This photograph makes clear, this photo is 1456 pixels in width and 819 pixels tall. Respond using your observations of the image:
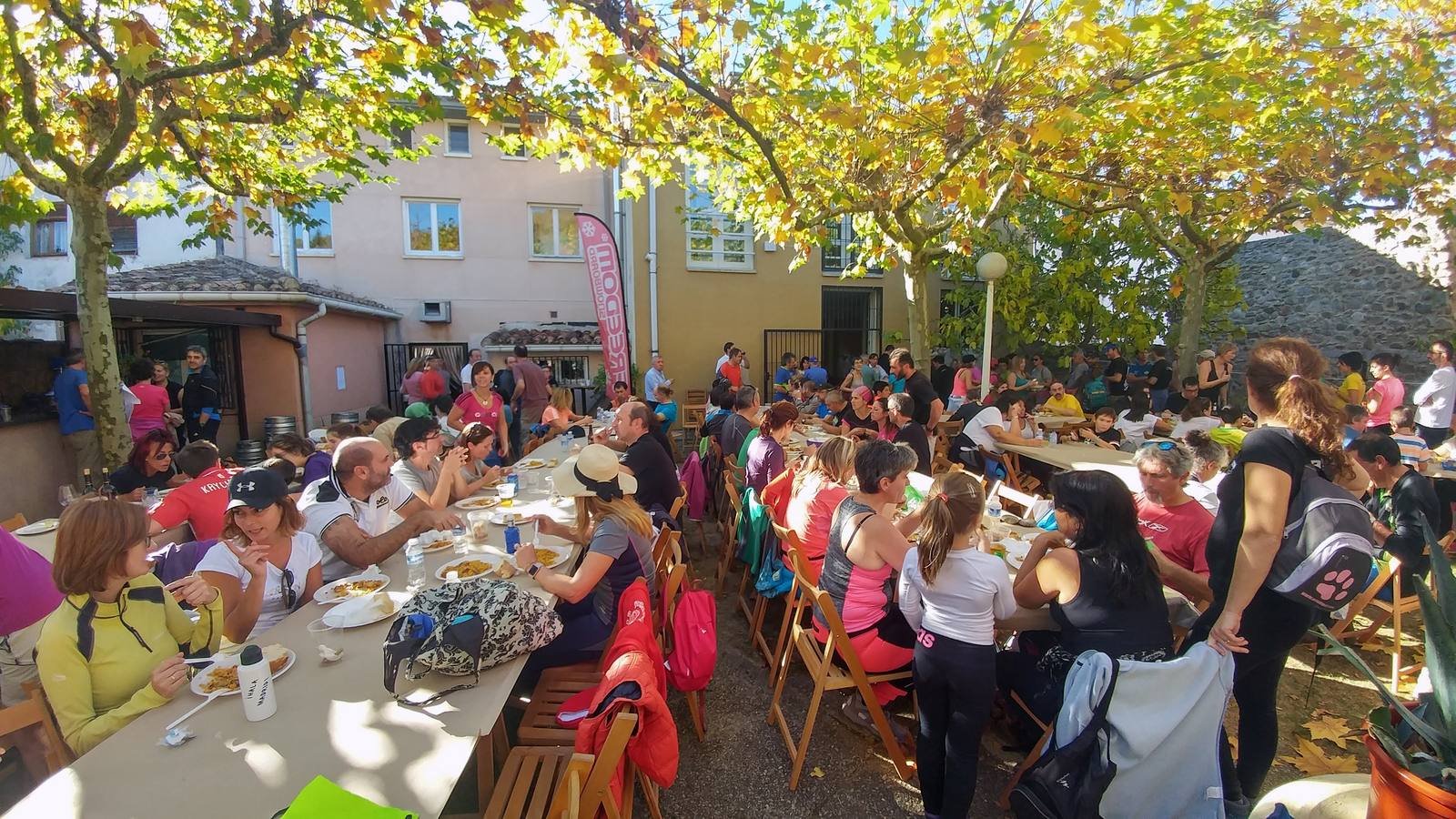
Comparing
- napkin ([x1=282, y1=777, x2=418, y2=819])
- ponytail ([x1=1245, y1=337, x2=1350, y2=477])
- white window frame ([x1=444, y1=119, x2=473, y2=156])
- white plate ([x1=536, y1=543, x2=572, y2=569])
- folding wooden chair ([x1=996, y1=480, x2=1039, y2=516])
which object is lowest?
white plate ([x1=536, y1=543, x2=572, y2=569])

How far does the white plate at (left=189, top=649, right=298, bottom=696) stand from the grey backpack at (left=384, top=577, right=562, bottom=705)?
39 cm

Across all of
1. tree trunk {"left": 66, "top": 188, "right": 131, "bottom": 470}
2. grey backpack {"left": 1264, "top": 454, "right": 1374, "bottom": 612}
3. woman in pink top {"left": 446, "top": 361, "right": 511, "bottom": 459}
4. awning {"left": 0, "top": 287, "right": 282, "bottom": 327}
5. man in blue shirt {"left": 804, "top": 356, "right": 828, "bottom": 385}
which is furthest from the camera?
man in blue shirt {"left": 804, "top": 356, "right": 828, "bottom": 385}

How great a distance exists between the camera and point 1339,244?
42.3ft

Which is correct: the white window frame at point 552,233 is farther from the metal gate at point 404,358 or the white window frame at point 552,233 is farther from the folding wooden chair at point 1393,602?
the folding wooden chair at point 1393,602

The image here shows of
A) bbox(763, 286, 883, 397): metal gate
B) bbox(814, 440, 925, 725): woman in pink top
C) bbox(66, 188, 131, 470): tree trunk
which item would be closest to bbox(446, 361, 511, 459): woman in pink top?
bbox(66, 188, 131, 470): tree trunk

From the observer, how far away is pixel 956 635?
231 centimetres

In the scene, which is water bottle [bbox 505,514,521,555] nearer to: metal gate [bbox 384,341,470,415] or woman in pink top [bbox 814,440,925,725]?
woman in pink top [bbox 814,440,925,725]

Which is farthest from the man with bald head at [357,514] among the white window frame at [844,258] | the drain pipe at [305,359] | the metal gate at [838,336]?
the white window frame at [844,258]

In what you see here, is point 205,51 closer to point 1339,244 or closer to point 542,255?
point 542,255

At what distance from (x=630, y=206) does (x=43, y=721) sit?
11.4 m

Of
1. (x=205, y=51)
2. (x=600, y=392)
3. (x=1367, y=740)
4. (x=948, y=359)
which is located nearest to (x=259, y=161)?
(x=205, y=51)

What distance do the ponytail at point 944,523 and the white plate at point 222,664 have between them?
226 centimetres

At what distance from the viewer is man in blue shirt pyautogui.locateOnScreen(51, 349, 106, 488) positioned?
6379mm

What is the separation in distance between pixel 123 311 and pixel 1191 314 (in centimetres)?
1478
